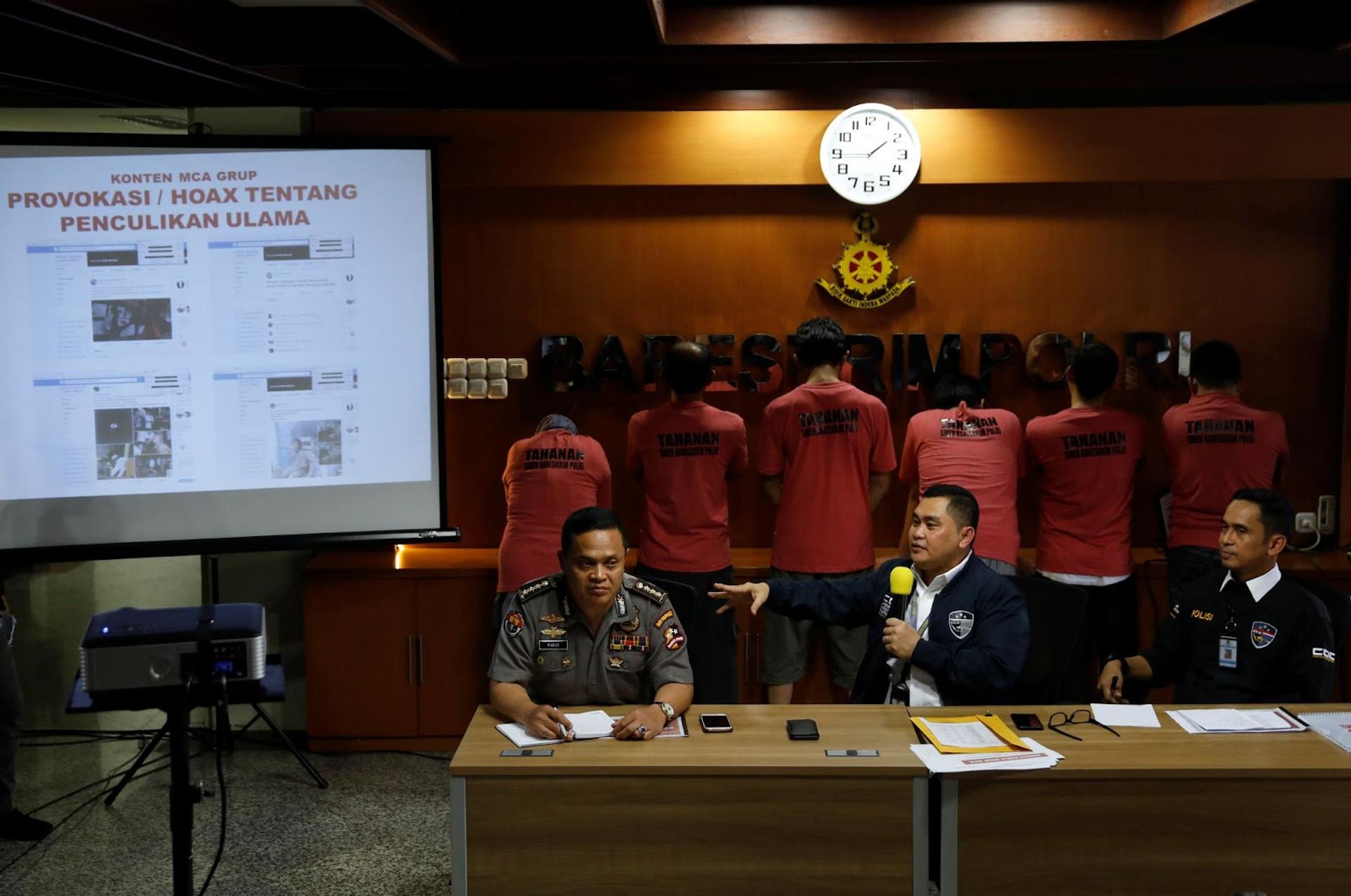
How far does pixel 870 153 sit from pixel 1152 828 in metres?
3.22

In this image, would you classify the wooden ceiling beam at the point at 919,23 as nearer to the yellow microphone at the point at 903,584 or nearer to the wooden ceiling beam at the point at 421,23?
the wooden ceiling beam at the point at 421,23

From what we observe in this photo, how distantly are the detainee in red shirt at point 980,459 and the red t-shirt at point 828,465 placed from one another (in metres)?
0.15

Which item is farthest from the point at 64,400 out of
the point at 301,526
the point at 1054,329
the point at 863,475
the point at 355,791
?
the point at 1054,329

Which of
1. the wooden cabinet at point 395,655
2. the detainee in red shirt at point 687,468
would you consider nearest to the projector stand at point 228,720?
the wooden cabinet at point 395,655

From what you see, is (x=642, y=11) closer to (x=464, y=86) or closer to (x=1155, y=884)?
(x=464, y=86)

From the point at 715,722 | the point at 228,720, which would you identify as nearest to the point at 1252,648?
the point at 715,722

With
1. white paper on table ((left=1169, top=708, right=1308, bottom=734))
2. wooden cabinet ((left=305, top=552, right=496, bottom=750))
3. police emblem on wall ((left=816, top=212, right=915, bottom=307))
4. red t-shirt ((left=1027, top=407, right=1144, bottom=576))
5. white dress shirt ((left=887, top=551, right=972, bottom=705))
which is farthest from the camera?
police emblem on wall ((left=816, top=212, right=915, bottom=307))

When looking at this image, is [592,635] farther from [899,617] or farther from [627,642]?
[899,617]

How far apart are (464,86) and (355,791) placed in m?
3.02

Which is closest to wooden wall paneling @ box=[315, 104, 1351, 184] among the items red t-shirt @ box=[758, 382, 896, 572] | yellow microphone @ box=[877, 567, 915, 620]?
red t-shirt @ box=[758, 382, 896, 572]

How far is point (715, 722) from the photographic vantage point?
10.4ft

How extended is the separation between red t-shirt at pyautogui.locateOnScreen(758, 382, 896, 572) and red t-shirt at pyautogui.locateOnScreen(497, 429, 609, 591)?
77cm

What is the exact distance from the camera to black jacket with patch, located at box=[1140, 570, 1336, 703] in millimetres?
3471

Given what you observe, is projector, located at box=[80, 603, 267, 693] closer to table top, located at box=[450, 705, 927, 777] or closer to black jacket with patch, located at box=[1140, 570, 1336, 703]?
table top, located at box=[450, 705, 927, 777]
